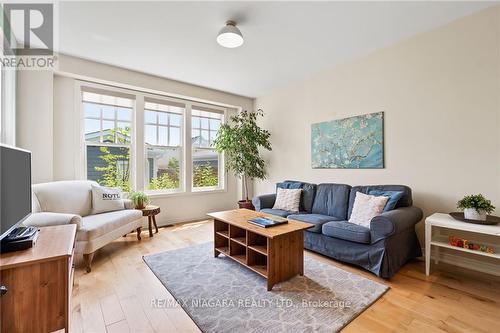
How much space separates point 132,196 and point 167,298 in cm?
201

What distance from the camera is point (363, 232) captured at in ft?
7.68

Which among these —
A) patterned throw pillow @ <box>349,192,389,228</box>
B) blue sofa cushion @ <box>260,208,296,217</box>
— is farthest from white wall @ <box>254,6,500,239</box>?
blue sofa cushion @ <box>260,208,296,217</box>

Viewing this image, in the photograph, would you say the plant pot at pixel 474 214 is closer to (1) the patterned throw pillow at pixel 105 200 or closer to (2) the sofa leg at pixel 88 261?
(2) the sofa leg at pixel 88 261

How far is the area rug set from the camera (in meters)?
1.62

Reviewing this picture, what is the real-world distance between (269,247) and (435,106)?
244cm

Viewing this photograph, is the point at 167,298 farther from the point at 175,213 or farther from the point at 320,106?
the point at 320,106

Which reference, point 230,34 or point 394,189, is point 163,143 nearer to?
point 230,34

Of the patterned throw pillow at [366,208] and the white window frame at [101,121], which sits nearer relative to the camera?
the patterned throw pillow at [366,208]

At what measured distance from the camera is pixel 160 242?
3.28 meters

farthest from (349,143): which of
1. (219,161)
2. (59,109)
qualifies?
(59,109)

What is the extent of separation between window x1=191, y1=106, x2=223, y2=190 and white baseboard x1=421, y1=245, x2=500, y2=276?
12.2 ft

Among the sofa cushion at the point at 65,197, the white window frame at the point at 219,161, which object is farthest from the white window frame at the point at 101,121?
the white window frame at the point at 219,161

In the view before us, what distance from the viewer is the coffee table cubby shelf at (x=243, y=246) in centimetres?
228

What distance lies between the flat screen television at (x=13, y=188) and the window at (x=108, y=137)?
6.50 feet
